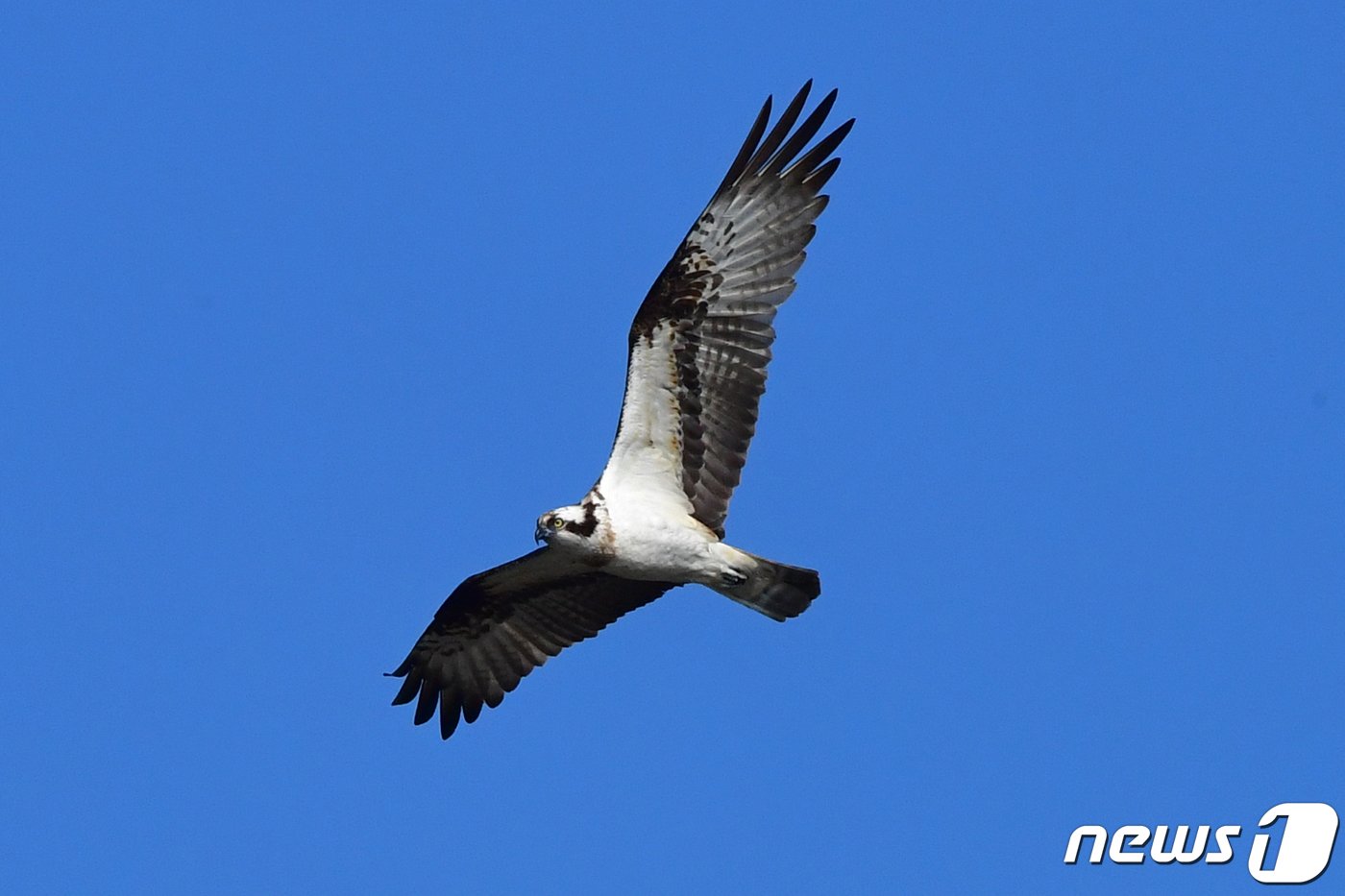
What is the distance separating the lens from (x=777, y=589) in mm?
13477

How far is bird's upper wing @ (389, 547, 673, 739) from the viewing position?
46.6 ft

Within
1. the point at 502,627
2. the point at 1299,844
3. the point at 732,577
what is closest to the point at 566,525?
the point at 732,577

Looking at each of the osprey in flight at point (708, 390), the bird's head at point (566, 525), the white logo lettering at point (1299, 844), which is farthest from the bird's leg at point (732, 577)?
the white logo lettering at point (1299, 844)

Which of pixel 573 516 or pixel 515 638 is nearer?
pixel 573 516

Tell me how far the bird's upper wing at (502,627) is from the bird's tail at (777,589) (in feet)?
Result: 3.20

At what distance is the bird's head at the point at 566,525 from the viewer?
13.0 meters

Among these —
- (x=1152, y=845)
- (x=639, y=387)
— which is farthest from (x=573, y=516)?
(x=1152, y=845)

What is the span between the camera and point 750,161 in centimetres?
1370

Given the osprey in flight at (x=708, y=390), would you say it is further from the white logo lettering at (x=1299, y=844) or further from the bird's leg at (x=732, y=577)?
the white logo lettering at (x=1299, y=844)

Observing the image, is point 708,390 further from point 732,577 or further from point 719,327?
point 732,577

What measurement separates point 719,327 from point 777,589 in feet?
5.81

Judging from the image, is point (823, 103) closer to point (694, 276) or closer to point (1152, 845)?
point (694, 276)

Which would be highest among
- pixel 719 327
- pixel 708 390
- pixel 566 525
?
pixel 719 327

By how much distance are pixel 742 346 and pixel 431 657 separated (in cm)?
347
